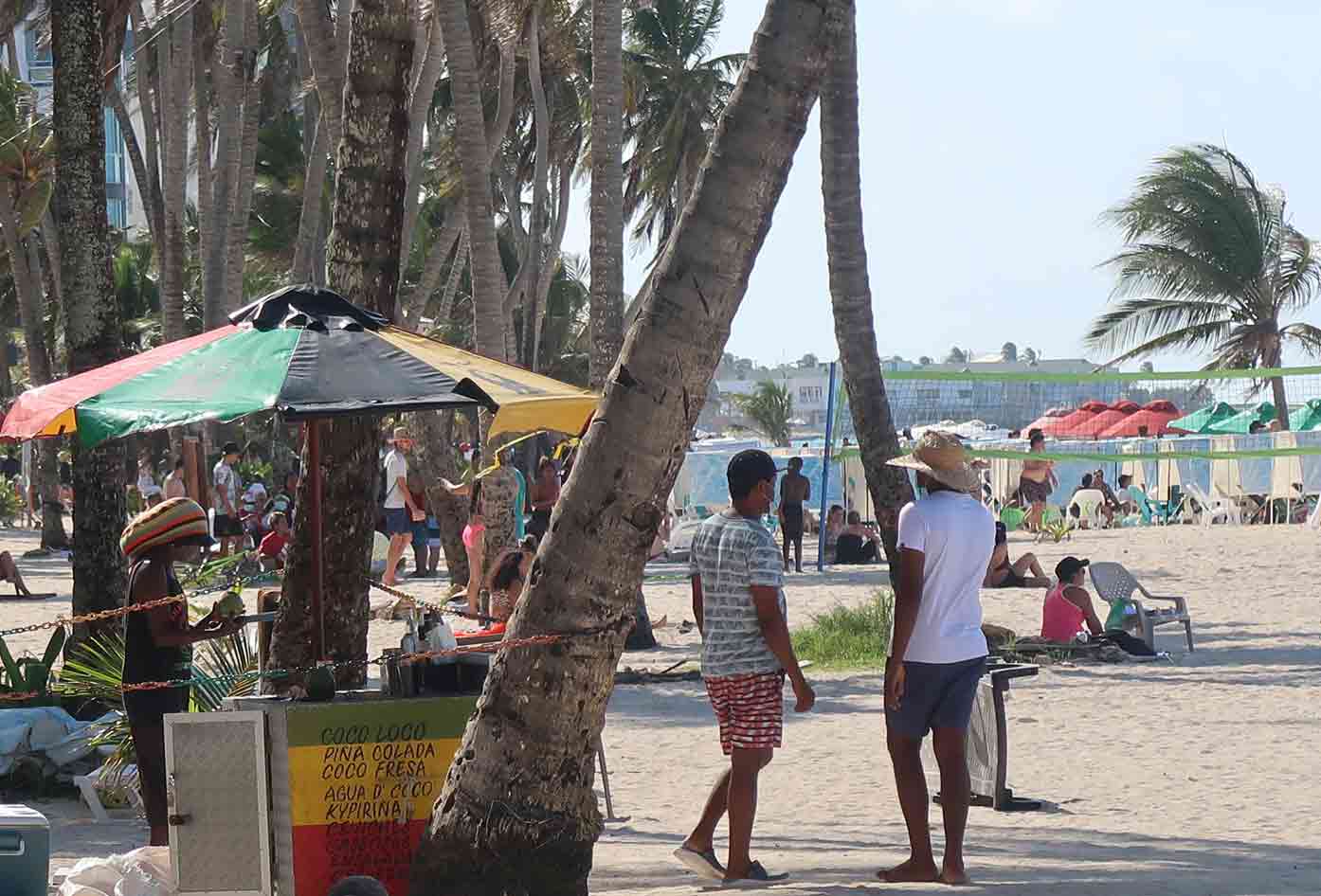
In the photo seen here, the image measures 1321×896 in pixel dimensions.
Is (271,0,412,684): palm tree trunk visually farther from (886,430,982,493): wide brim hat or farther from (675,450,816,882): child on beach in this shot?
(886,430,982,493): wide brim hat

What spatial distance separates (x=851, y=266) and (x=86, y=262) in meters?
4.81

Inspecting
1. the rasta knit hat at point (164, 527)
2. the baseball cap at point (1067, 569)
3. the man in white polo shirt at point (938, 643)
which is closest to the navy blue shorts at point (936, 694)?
the man in white polo shirt at point (938, 643)

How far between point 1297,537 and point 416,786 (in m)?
20.6

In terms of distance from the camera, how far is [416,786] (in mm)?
5859

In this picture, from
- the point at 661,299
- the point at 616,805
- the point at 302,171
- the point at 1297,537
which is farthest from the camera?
the point at 302,171

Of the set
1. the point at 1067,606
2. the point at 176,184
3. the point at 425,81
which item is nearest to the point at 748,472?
the point at 1067,606

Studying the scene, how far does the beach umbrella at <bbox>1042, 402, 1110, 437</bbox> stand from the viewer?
39219 millimetres

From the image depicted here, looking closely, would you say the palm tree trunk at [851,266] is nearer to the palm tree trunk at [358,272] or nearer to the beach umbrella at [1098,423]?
the palm tree trunk at [358,272]

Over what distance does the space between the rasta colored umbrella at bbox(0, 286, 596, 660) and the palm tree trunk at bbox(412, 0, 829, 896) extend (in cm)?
106

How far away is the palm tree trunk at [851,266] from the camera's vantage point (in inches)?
474

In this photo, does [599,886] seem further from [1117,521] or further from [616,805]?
[1117,521]

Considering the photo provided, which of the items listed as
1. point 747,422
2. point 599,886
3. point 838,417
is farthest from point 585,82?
point 747,422

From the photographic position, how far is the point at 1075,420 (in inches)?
1569

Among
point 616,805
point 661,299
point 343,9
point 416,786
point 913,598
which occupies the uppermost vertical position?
point 343,9
